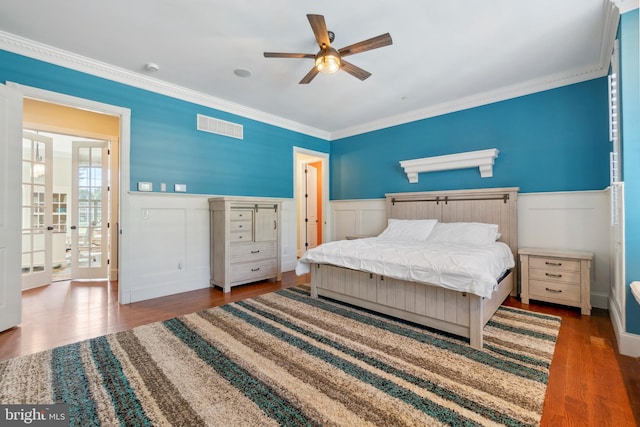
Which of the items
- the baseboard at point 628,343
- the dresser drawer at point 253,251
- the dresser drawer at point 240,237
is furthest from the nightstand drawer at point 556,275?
the dresser drawer at point 240,237

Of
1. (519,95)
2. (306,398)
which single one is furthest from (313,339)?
(519,95)

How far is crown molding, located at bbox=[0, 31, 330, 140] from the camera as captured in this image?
2.72 meters

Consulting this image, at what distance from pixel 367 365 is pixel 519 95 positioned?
13.1 ft

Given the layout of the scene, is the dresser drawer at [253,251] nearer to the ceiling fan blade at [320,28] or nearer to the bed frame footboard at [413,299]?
the bed frame footboard at [413,299]

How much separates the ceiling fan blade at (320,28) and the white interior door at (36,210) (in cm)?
460

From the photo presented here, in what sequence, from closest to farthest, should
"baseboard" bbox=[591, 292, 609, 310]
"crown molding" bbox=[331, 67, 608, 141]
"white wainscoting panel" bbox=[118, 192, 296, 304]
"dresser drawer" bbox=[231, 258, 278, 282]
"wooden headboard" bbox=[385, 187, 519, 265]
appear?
"baseboard" bbox=[591, 292, 609, 310] < "crown molding" bbox=[331, 67, 608, 141] < "white wainscoting panel" bbox=[118, 192, 296, 304] < "wooden headboard" bbox=[385, 187, 519, 265] < "dresser drawer" bbox=[231, 258, 278, 282]

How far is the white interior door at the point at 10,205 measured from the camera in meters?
2.53

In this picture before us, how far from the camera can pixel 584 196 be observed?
3.28 meters

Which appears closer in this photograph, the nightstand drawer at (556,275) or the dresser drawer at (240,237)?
the nightstand drawer at (556,275)

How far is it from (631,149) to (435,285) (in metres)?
1.84

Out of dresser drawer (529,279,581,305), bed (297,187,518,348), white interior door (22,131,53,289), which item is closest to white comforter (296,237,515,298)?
bed (297,187,518,348)

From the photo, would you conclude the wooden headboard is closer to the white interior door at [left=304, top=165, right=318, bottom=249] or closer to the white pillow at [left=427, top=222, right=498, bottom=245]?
the white pillow at [left=427, top=222, right=498, bottom=245]

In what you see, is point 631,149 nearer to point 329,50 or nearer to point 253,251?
point 329,50

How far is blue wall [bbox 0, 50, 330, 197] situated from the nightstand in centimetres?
385
